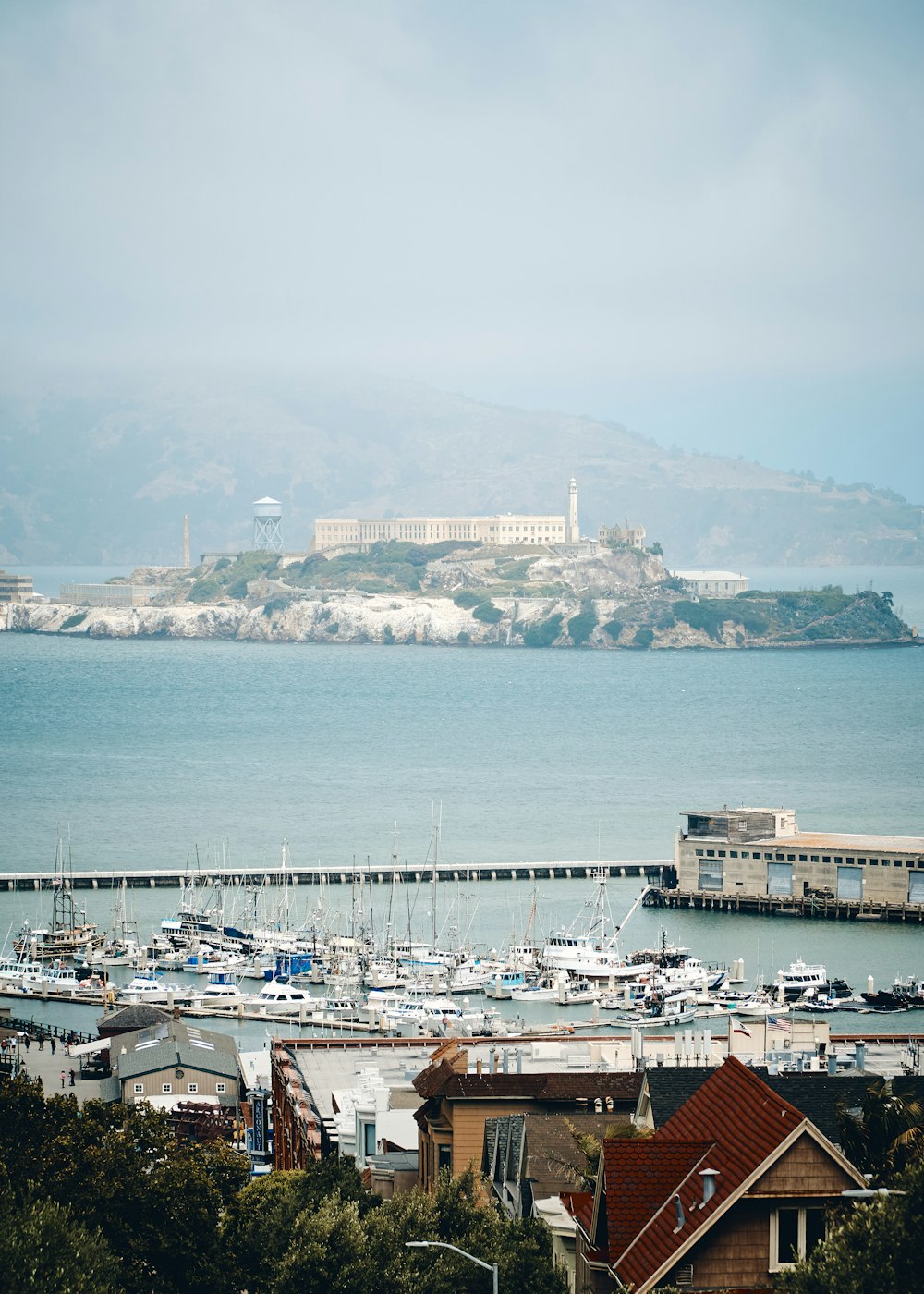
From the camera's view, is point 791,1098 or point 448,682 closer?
point 791,1098

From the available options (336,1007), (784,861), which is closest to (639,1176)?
(336,1007)

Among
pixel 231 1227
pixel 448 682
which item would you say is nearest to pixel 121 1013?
pixel 231 1227

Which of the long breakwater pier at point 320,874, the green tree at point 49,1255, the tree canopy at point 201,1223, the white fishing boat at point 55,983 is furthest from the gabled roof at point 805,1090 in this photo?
the long breakwater pier at point 320,874

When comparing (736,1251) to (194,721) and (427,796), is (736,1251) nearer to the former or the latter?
(427,796)

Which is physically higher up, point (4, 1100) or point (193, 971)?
point (4, 1100)

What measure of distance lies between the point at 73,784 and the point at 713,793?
1126 inches

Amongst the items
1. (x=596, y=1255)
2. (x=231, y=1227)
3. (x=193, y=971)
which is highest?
(x=596, y=1255)

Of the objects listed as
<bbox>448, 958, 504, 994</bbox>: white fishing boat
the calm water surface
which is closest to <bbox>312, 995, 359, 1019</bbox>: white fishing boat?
<bbox>448, 958, 504, 994</bbox>: white fishing boat

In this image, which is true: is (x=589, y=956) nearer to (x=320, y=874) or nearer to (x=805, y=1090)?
(x=320, y=874)

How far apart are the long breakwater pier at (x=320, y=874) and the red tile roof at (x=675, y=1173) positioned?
5501 cm

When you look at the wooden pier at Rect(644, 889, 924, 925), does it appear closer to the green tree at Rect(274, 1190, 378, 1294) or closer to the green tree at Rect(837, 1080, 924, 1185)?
the green tree at Rect(274, 1190, 378, 1294)

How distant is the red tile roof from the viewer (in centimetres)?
969

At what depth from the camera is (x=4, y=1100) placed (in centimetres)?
1780

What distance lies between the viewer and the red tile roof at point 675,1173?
9688 millimetres
